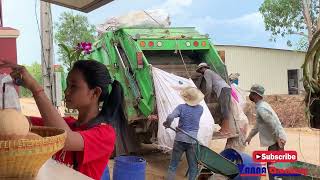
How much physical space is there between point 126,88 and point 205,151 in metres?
2.70

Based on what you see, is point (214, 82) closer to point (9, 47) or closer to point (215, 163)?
point (215, 163)

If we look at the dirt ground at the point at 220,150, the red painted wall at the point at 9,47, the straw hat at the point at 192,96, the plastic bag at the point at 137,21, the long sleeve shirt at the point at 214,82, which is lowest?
the dirt ground at the point at 220,150

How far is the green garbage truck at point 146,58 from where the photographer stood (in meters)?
8.01

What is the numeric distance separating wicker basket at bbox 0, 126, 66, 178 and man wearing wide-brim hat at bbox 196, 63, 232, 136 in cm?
691

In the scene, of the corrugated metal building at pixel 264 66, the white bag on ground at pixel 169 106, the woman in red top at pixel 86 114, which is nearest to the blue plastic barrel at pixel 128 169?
the white bag on ground at pixel 169 106

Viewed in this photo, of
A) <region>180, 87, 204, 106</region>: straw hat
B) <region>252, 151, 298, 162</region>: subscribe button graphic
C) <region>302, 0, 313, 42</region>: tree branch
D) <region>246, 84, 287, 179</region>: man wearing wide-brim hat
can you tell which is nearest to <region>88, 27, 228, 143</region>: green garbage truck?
<region>180, 87, 204, 106</region>: straw hat

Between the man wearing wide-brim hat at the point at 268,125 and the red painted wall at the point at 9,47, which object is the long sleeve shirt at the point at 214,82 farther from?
the red painted wall at the point at 9,47

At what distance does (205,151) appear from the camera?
6.05 m

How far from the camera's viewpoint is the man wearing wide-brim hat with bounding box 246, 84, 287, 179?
6.18 meters

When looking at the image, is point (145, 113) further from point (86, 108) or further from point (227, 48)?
point (227, 48)

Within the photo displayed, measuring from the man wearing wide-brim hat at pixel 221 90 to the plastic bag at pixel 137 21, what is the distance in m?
1.77

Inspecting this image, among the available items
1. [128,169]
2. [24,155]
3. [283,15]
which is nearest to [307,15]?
[283,15]

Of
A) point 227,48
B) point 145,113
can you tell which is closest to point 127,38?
point 145,113

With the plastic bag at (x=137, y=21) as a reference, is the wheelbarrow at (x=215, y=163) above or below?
below
